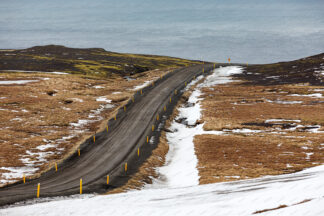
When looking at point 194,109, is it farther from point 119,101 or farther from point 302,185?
point 302,185

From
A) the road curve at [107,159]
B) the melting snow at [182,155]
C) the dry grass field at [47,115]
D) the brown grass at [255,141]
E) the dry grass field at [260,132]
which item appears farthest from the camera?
the dry grass field at [47,115]

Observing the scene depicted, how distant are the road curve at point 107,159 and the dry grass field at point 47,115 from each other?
6.57ft

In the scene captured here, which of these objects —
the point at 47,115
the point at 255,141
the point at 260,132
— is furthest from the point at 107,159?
the point at 47,115

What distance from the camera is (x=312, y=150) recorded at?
3819cm

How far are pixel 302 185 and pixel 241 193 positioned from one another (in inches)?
161

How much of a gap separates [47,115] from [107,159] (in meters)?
23.8

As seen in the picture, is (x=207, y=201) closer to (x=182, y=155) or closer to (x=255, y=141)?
(x=182, y=155)

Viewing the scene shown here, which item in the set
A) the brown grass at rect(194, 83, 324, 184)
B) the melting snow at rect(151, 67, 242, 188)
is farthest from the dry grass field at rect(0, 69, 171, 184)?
the brown grass at rect(194, 83, 324, 184)

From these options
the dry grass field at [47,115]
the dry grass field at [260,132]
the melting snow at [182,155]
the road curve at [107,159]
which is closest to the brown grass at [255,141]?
the dry grass field at [260,132]

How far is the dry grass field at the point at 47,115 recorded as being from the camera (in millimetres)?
37094

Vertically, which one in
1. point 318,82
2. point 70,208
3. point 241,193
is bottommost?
point 70,208

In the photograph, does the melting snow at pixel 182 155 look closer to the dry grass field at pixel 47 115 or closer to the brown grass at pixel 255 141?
the brown grass at pixel 255 141

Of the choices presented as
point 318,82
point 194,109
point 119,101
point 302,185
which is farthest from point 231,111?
point 302,185

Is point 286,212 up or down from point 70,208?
up
